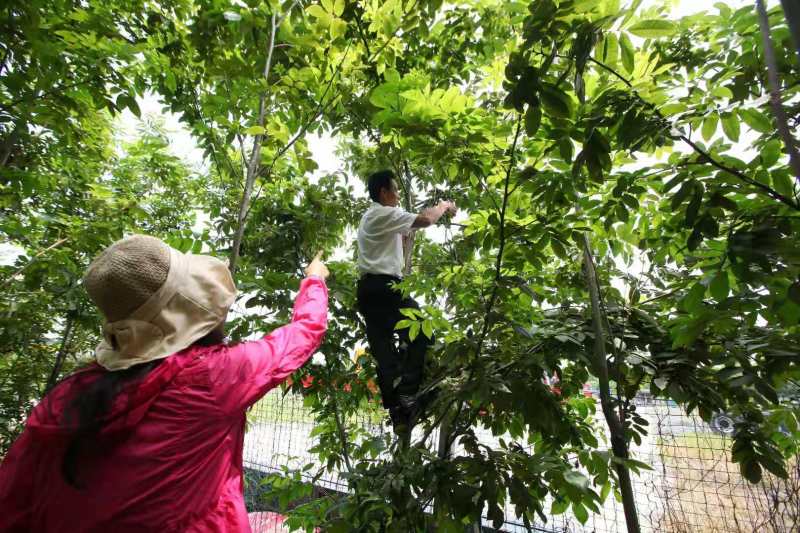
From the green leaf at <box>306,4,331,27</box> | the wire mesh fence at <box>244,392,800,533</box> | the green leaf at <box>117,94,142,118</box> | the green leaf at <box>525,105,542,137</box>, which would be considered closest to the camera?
the green leaf at <box>525,105,542,137</box>

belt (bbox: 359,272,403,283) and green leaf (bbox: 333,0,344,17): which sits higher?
green leaf (bbox: 333,0,344,17)

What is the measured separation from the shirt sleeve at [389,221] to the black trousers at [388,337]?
27 cm

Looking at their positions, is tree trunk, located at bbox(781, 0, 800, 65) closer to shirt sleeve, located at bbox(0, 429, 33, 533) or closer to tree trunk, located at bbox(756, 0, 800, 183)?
tree trunk, located at bbox(756, 0, 800, 183)

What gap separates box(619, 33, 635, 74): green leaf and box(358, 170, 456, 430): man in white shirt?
3.80 feet

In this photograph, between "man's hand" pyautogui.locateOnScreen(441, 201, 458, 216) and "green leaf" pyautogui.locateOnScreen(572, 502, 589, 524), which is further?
"man's hand" pyautogui.locateOnScreen(441, 201, 458, 216)

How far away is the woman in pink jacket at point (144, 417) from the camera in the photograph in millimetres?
793

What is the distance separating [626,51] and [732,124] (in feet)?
1.09

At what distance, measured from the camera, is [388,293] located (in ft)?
7.50

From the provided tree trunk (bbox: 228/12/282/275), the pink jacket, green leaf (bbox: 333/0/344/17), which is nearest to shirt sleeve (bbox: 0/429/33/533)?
the pink jacket

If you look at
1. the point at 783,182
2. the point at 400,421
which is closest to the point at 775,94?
the point at 783,182

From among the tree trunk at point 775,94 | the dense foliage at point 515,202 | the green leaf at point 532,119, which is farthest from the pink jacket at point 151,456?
the tree trunk at point 775,94

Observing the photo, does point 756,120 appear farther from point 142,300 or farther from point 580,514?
point 142,300

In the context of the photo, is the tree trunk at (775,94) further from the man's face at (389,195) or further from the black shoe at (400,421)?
the man's face at (389,195)

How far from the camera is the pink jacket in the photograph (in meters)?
0.80
